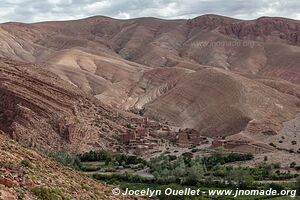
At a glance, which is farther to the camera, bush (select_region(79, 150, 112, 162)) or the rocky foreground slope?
bush (select_region(79, 150, 112, 162))

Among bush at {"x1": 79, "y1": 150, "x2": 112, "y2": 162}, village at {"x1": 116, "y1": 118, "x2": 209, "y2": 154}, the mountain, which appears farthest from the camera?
village at {"x1": 116, "y1": 118, "x2": 209, "y2": 154}

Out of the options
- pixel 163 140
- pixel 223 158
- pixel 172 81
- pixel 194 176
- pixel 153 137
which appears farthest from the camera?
pixel 172 81

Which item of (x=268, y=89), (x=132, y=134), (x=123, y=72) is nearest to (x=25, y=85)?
(x=132, y=134)

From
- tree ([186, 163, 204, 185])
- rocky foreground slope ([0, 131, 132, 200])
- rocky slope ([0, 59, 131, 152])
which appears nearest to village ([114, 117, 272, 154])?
rocky slope ([0, 59, 131, 152])

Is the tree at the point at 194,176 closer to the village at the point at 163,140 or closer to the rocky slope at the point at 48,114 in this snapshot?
the village at the point at 163,140

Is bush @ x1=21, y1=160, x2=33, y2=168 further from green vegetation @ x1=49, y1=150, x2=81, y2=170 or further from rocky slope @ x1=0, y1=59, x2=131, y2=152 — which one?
rocky slope @ x1=0, y1=59, x2=131, y2=152

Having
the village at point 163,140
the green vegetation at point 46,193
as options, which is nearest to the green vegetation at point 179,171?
the village at point 163,140

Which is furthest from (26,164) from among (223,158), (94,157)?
(223,158)

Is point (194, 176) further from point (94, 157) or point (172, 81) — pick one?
point (172, 81)

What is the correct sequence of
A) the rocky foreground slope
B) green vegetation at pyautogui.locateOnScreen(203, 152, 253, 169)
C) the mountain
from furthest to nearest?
the mountain < green vegetation at pyautogui.locateOnScreen(203, 152, 253, 169) < the rocky foreground slope
